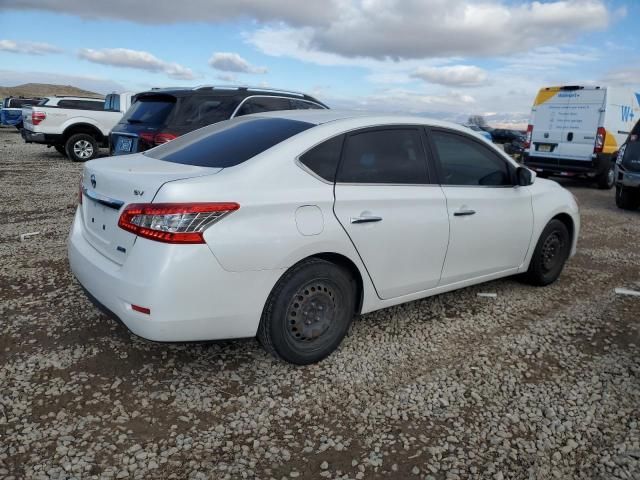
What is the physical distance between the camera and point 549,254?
480 cm

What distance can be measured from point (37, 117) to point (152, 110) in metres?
7.23

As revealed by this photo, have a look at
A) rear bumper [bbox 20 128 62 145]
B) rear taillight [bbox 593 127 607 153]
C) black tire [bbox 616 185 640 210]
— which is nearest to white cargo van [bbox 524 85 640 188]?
rear taillight [bbox 593 127 607 153]

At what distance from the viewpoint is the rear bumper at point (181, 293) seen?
2.58 meters

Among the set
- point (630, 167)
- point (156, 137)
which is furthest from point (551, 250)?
point (630, 167)

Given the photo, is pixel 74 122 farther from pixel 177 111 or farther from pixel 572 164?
pixel 572 164

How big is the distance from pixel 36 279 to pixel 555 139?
1181 centimetres

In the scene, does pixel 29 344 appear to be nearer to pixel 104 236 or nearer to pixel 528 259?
pixel 104 236

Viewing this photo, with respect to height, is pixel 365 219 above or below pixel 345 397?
above

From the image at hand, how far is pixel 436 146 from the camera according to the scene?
12.4 ft

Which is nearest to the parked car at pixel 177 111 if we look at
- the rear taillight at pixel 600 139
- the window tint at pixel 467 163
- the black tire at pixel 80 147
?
the window tint at pixel 467 163

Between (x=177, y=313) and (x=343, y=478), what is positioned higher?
(x=177, y=313)

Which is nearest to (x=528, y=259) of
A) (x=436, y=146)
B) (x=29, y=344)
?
(x=436, y=146)

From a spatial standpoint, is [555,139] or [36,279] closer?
[36,279]

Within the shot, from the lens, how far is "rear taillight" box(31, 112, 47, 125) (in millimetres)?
12883
